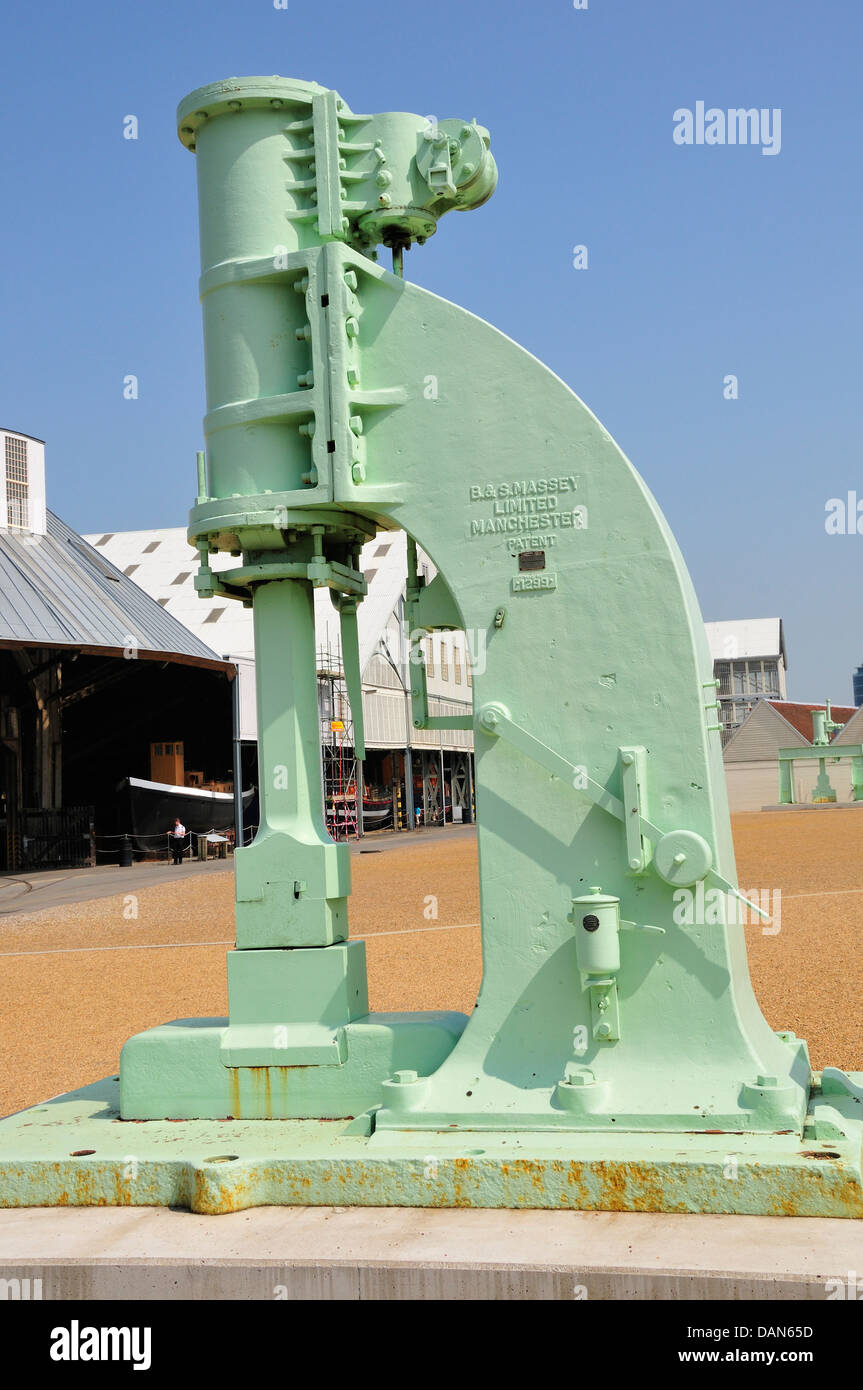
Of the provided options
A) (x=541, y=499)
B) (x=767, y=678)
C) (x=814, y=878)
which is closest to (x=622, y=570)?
(x=541, y=499)

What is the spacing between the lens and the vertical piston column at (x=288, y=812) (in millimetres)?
5027

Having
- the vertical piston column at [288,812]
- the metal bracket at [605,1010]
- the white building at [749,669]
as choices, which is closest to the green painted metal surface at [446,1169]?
the metal bracket at [605,1010]

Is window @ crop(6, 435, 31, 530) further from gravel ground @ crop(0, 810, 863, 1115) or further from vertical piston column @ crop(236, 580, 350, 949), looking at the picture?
vertical piston column @ crop(236, 580, 350, 949)

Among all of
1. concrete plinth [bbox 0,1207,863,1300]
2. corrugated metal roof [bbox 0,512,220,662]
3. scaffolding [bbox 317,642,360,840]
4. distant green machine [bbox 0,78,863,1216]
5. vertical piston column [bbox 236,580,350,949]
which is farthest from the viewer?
scaffolding [bbox 317,642,360,840]

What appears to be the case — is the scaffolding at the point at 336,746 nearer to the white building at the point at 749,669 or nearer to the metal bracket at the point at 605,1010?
the metal bracket at the point at 605,1010

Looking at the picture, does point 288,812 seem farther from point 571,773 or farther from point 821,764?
point 821,764

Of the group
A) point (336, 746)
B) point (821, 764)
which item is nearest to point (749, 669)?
point (821, 764)

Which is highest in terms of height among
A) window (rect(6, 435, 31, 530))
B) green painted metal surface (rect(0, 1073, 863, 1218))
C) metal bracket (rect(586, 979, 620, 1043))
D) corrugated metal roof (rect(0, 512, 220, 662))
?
window (rect(6, 435, 31, 530))

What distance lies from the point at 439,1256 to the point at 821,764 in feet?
185

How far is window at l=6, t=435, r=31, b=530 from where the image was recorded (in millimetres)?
35281

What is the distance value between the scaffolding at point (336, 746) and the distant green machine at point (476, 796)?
33.7m

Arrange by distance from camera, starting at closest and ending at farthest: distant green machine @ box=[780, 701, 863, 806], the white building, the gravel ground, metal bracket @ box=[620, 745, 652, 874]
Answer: metal bracket @ box=[620, 745, 652, 874] → the gravel ground → distant green machine @ box=[780, 701, 863, 806] → the white building

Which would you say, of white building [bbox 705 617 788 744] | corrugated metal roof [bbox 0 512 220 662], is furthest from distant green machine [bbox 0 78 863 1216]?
white building [bbox 705 617 788 744]

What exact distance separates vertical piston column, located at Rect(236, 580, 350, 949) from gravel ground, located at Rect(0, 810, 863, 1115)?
3896 mm
